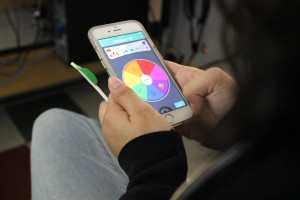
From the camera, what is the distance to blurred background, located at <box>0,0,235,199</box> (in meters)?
1.20

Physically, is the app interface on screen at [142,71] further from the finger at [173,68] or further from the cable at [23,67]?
the cable at [23,67]

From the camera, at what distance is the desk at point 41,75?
1.30m

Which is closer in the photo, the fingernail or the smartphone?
the fingernail

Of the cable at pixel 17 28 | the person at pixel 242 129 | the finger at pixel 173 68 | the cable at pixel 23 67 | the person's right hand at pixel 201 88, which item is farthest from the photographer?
the cable at pixel 17 28

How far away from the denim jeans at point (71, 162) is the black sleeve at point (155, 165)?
0.66ft

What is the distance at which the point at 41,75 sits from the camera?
1.38 metres

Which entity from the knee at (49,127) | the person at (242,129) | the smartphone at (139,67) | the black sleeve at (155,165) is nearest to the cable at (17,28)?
the knee at (49,127)

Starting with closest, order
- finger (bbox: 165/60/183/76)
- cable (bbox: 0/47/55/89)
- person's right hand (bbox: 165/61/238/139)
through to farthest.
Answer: person's right hand (bbox: 165/61/238/139)
finger (bbox: 165/60/183/76)
cable (bbox: 0/47/55/89)

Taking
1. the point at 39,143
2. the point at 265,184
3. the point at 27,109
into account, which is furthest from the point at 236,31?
the point at 27,109

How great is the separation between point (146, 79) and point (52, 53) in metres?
0.98

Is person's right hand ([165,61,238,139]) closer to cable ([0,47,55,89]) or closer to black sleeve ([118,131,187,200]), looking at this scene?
black sleeve ([118,131,187,200])

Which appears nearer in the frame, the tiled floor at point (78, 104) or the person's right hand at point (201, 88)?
the person's right hand at point (201, 88)

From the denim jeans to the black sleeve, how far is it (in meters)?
0.20

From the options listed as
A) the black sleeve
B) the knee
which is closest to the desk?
the knee
